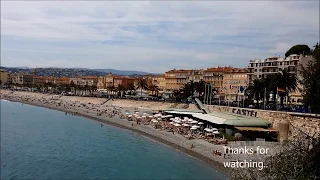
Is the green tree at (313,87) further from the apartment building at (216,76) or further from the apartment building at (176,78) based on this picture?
the apartment building at (176,78)

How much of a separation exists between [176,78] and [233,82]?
26.5 metres

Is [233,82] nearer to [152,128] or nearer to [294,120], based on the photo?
[152,128]

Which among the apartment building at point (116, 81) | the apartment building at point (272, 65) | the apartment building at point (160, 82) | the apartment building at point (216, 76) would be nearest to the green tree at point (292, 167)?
the apartment building at point (272, 65)

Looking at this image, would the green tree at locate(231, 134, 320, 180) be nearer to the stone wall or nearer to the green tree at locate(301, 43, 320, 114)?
the stone wall

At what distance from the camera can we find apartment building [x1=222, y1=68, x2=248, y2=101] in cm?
8725

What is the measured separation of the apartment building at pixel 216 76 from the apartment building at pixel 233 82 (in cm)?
205

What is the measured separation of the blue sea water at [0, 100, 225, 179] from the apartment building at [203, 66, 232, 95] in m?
48.1

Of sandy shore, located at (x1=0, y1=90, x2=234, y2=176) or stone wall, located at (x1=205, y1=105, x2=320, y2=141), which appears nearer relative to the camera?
sandy shore, located at (x1=0, y1=90, x2=234, y2=176)

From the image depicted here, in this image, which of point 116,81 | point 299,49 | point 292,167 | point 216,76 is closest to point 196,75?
point 216,76

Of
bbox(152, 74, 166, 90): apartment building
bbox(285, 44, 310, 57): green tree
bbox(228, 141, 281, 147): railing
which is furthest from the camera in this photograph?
bbox(152, 74, 166, 90): apartment building

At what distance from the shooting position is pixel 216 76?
97688mm

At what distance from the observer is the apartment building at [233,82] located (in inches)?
3435

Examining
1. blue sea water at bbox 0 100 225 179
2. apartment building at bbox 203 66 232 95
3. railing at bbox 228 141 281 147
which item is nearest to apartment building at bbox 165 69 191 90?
apartment building at bbox 203 66 232 95

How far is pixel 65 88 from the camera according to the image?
148 meters
